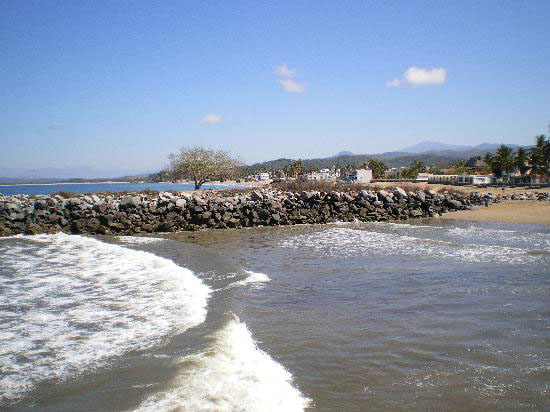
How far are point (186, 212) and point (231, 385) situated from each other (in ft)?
66.6

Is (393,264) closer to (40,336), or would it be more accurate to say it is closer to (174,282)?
(174,282)

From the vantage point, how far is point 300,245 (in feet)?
55.4

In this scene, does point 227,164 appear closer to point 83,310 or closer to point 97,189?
point 97,189

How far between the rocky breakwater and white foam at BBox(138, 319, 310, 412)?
722 inches

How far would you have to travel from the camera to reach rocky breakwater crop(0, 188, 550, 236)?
22.3 meters

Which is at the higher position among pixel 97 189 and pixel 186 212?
pixel 97 189

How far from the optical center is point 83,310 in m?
7.87

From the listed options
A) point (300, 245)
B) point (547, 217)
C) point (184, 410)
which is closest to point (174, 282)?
point (184, 410)

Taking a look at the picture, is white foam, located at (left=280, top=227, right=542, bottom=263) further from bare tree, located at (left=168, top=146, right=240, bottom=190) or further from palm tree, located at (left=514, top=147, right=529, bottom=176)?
palm tree, located at (left=514, top=147, right=529, bottom=176)

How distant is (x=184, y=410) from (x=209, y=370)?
0.98 meters

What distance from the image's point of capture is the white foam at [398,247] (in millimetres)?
13961

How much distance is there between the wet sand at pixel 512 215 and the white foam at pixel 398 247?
1253 cm

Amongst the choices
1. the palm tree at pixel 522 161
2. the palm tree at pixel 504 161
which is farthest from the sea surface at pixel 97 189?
the palm tree at pixel 522 161

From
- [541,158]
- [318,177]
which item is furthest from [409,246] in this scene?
[318,177]
